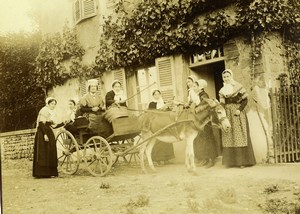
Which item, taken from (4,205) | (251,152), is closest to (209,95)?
(251,152)

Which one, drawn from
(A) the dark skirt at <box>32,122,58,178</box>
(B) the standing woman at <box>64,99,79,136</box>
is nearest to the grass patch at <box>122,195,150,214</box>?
(B) the standing woman at <box>64,99,79,136</box>

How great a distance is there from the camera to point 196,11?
5.40 metres

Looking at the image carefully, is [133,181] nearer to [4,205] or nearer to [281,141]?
[4,205]

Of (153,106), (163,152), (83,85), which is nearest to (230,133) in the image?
(163,152)

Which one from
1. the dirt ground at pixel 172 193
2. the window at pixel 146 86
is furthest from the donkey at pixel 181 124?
the window at pixel 146 86

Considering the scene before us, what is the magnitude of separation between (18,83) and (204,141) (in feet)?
8.09

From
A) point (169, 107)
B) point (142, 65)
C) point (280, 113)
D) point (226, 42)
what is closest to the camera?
point (280, 113)

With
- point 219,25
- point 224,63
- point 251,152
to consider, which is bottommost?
point 251,152

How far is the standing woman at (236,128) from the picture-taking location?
473cm

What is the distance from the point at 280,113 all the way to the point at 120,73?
2802 millimetres

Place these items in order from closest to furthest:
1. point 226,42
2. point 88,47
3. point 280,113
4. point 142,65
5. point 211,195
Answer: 1. point 211,195
2. point 280,113
3. point 226,42
4. point 88,47
5. point 142,65

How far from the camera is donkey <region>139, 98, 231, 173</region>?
15.2 ft

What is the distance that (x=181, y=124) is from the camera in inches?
194

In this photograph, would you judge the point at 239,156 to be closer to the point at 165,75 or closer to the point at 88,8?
the point at 165,75
